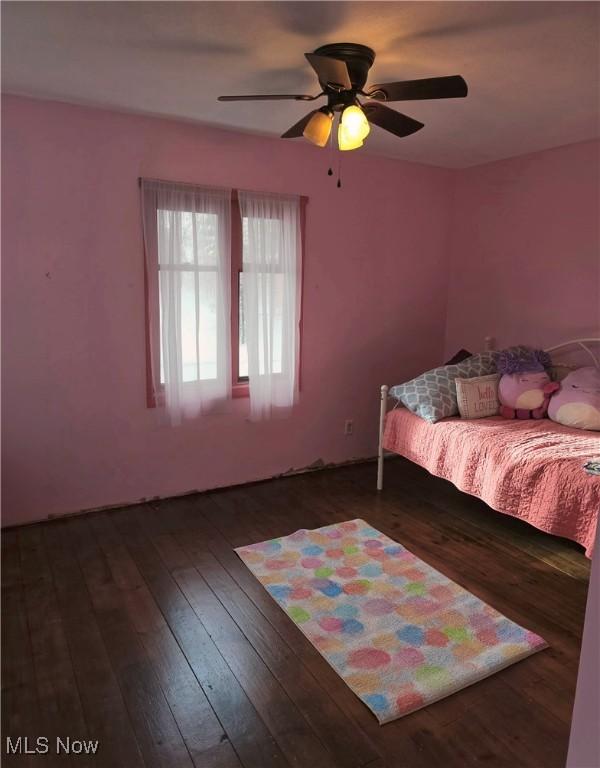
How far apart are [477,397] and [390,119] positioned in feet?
6.35

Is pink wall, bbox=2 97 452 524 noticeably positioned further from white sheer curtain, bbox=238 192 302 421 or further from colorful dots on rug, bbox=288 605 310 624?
Answer: colorful dots on rug, bbox=288 605 310 624

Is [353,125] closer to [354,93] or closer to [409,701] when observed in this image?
[354,93]

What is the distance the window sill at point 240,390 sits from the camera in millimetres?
3783

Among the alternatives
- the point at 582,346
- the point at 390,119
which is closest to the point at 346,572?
the point at 390,119

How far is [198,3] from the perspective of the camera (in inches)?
71.5

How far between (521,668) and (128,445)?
2515 mm

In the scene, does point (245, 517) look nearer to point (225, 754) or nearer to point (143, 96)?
point (225, 754)

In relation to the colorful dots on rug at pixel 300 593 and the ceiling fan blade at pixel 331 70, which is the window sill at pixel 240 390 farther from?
the ceiling fan blade at pixel 331 70

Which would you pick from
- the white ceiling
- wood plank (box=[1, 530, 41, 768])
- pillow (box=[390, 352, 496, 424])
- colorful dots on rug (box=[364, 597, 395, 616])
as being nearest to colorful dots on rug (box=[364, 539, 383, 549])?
colorful dots on rug (box=[364, 597, 395, 616])

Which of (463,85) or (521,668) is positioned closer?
(463,85)

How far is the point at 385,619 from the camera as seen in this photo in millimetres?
2406

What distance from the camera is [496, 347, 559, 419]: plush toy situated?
3.57 metres

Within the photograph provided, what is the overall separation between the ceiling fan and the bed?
1.76 meters

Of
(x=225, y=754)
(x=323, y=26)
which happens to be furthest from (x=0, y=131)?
(x=225, y=754)
